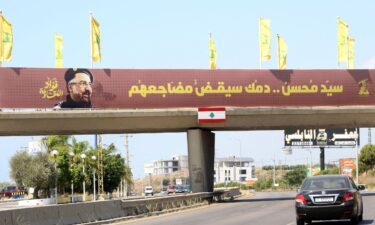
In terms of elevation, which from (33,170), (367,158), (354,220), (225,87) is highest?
(225,87)

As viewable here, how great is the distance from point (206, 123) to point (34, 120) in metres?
11.7

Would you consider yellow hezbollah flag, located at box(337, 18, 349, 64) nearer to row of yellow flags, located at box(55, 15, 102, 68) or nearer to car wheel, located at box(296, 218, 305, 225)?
row of yellow flags, located at box(55, 15, 102, 68)

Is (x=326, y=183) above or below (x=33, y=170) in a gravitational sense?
above

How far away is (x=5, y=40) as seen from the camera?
54531mm

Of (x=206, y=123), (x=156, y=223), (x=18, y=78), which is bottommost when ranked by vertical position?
(x=156, y=223)

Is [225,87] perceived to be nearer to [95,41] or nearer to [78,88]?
[78,88]

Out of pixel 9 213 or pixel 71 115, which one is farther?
pixel 71 115

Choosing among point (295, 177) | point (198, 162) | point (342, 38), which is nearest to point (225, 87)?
point (198, 162)

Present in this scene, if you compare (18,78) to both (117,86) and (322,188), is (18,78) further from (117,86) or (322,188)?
(322,188)

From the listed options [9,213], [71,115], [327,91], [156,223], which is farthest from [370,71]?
[9,213]

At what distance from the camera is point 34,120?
50.2m

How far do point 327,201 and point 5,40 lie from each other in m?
38.5

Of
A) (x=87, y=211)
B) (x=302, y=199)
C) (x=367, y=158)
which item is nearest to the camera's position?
(x=302, y=199)

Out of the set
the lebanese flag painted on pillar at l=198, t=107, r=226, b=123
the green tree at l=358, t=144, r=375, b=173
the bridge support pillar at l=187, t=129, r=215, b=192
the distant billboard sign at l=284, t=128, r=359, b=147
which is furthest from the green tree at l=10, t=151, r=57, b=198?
the green tree at l=358, t=144, r=375, b=173
